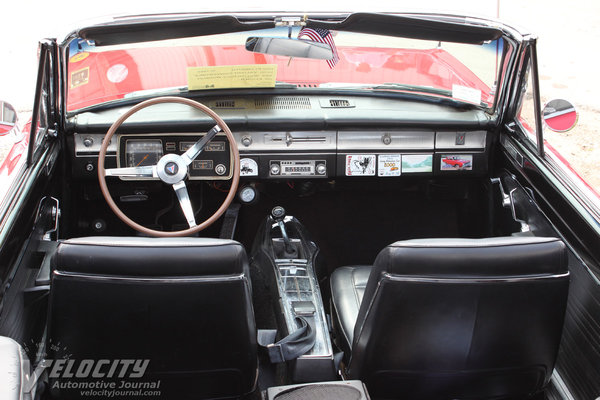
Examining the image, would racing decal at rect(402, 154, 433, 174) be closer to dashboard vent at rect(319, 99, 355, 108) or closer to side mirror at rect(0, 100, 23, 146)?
dashboard vent at rect(319, 99, 355, 108)

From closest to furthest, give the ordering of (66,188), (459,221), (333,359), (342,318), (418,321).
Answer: (418,321), (333,359), (342,318), (66,188), (459,221)

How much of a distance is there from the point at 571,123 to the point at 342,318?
1.32m

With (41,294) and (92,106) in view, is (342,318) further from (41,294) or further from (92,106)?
(92,106)

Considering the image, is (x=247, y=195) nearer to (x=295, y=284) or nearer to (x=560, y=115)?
(x=295, y=284)

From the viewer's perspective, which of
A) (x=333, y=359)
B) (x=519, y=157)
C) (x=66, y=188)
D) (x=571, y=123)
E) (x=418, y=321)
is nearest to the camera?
(x=418, y=321)

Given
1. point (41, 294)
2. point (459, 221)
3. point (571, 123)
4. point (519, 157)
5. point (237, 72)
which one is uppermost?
point (237, 72)

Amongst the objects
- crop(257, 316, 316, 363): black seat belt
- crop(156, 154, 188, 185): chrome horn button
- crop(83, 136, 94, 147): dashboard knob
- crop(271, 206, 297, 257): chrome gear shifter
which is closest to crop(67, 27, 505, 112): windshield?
crop(83, 136, 94, 147): dashboard knob

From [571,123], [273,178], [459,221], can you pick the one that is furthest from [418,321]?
[459,221]

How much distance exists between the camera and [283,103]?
300 centimetres

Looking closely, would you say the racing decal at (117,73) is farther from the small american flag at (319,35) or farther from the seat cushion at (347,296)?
the seat cushion at (347,296)

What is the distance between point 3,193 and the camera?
2154 millimetres

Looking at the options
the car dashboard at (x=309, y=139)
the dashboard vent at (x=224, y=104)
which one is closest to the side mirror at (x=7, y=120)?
the car dashboard at (x=309, y=139)

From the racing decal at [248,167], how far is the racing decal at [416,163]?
0.79m

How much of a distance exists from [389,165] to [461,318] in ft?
4.77
